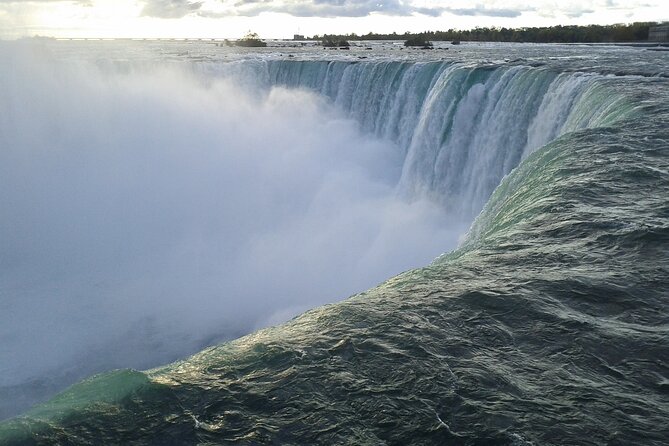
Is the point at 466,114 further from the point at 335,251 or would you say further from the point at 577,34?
the point at 577,34

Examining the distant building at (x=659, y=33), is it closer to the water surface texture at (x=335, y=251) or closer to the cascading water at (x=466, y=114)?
the water surface texture at (x=335, y=251)

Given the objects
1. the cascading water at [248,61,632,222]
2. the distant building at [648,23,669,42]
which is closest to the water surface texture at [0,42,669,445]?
the cascading water at [248,61,632,222]

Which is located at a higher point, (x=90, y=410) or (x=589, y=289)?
(x=589, y=289)

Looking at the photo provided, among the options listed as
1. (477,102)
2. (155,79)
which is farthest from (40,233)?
(477,102)

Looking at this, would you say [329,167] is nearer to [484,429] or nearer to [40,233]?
[40,233]

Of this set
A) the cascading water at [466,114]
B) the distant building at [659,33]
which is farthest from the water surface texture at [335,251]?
the distant building at [659,33]

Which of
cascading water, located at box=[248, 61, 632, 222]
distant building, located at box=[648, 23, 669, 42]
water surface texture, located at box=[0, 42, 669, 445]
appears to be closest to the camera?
water surface texture, located at box=[0, 42, 669, 445]

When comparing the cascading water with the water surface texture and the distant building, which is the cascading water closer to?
the water surface texture

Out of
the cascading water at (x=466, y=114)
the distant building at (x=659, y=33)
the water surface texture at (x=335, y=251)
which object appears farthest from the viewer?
the distant building at (x=659, y=33)
